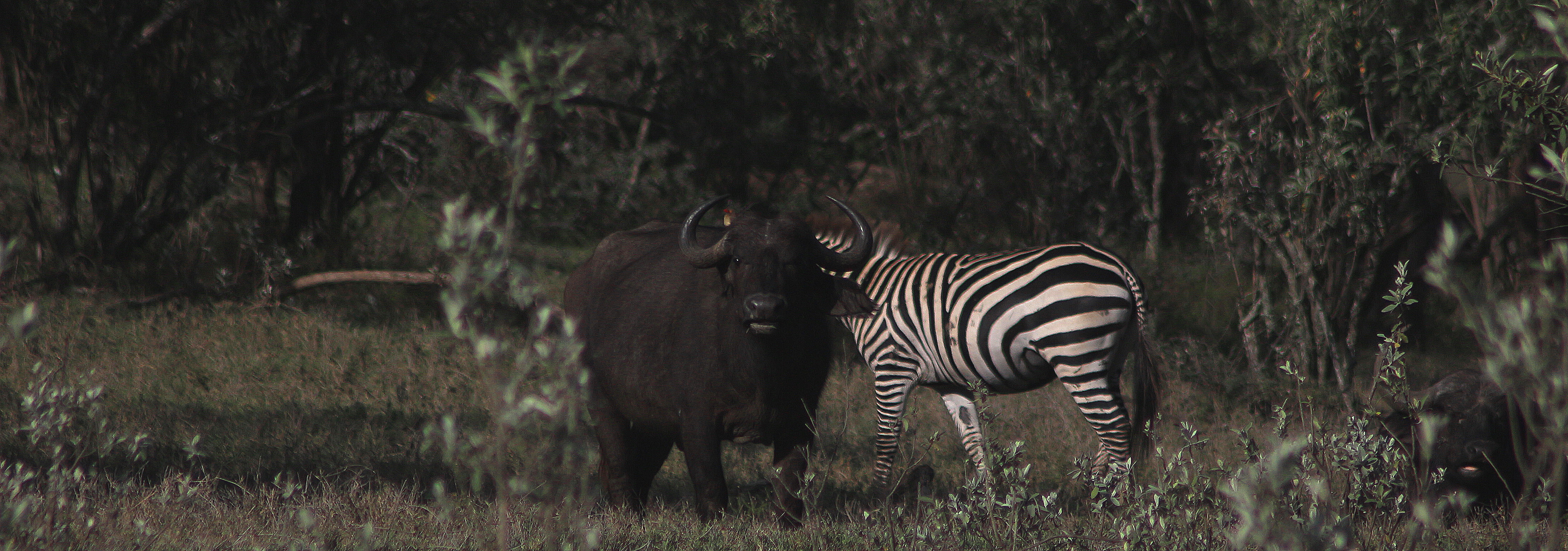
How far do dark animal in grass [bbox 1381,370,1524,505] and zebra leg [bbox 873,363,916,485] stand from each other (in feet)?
8.76

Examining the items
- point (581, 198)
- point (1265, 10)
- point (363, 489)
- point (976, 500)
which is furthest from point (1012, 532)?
point (581, 198)

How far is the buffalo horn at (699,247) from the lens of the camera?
530 centimetres

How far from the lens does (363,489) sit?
19.4ft

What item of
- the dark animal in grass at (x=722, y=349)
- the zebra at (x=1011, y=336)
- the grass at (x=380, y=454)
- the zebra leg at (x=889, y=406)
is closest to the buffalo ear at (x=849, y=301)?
the dark animal in grass at (x=722, y=349)

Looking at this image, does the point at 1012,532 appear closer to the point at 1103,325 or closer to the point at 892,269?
the point at 1103,325

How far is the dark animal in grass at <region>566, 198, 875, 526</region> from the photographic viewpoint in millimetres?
5223

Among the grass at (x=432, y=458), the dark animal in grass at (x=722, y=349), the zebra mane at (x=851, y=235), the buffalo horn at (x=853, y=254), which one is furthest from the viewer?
the zebra mane at (x=851, y=235)

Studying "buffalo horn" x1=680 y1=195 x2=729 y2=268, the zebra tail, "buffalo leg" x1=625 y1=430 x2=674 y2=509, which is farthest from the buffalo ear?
the zebra tail

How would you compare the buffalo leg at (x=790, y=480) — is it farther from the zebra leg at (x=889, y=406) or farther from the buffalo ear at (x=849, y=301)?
the zebra leg at (x=889, y=406)

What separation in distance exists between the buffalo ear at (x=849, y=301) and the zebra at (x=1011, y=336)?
0.95 meters

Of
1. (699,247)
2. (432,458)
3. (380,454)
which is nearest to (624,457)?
(699,247)

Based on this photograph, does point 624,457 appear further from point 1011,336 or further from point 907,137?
point 907,137

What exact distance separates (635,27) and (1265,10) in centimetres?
841

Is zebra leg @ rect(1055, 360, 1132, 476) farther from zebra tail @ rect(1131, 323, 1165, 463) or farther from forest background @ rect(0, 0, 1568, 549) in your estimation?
forest background @ rect(0, 0, 1568, 549)
